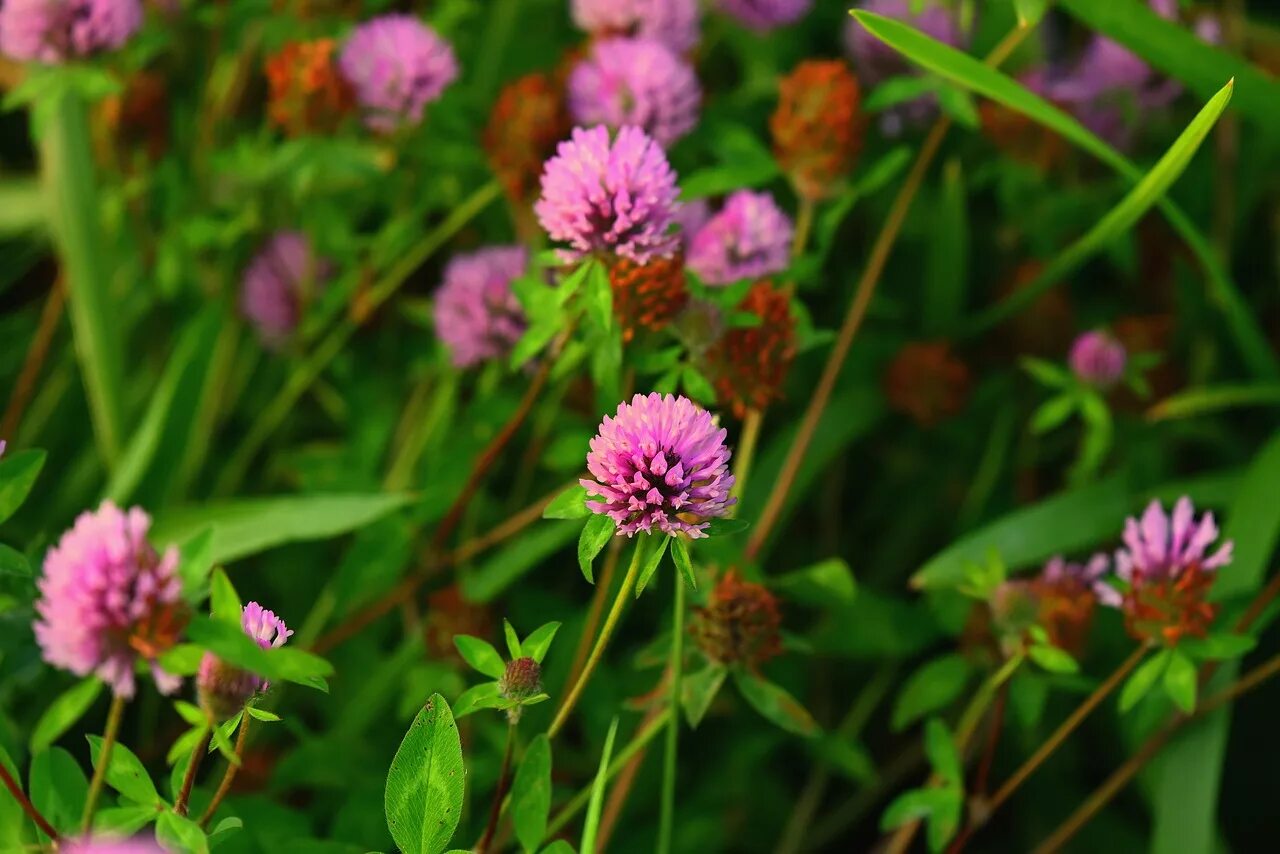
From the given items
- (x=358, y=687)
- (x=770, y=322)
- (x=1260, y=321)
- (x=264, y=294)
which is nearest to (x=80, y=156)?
(x=264, y=294)

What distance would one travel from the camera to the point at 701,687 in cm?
76

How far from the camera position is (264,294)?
113 cm

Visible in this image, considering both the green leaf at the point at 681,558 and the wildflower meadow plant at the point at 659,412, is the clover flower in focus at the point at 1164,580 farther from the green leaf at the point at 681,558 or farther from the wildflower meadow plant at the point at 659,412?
the green leaf at the point at 681,558

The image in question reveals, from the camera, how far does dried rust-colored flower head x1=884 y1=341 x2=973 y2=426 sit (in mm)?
1082

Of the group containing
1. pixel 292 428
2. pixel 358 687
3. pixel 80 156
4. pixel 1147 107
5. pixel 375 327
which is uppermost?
pixel 1147 107

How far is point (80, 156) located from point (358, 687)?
49cm

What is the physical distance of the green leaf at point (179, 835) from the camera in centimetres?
54

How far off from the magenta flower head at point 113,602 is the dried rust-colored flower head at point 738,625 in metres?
0.32

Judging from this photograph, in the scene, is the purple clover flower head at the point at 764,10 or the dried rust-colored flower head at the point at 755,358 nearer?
the dried rust-colored flower head at the point at 755,358

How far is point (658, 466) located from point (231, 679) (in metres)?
0.20

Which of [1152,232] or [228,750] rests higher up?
[1152,232]

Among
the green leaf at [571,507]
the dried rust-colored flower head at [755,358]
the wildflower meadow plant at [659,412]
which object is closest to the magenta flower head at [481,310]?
the wildflower meadow plant at [659,412]

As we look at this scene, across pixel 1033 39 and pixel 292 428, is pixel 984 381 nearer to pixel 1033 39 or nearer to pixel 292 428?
pixel 1033 39

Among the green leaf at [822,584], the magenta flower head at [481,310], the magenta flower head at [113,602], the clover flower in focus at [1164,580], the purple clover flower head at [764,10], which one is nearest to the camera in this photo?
the magenta flower head at [113,602]
